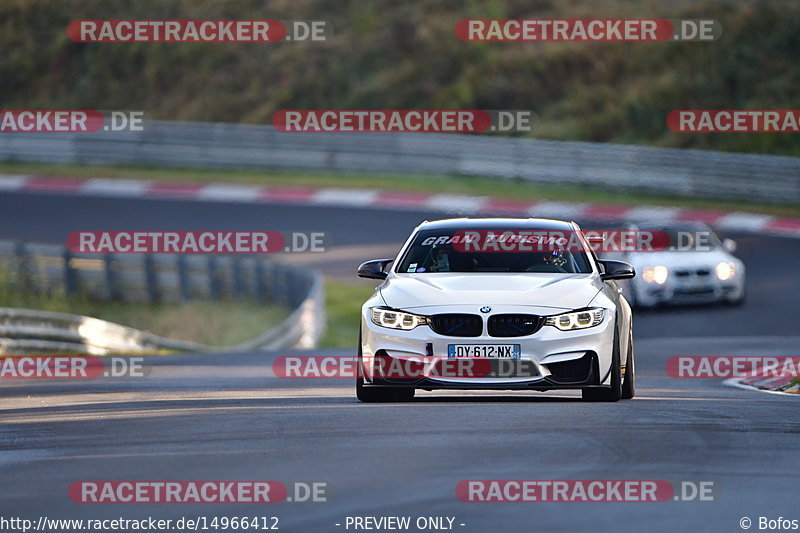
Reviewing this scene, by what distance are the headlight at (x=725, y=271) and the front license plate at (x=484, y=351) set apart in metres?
→ 13.1

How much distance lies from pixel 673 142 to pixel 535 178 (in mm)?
6347

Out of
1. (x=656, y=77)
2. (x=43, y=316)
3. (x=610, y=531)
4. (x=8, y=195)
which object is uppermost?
(x=656, y=77)

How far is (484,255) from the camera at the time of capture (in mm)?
12172

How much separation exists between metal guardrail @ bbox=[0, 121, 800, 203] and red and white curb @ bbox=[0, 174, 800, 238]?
108cm

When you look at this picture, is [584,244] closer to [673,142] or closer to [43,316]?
[43,316]

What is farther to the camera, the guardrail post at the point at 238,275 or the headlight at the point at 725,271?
the guardrail post at the point at 238,275

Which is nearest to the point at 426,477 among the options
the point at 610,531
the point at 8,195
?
the point at 610,531

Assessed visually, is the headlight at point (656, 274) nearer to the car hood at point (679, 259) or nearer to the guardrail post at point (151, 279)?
the car hood at point (679, 259)

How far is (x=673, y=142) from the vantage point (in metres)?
40.5

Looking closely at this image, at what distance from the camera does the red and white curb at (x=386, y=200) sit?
3142 centimetres

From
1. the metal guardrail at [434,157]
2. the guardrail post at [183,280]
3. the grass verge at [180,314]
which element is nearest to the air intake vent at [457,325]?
the grass verge at [180,314]

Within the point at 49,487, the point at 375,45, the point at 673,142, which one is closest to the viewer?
the point at 49,487

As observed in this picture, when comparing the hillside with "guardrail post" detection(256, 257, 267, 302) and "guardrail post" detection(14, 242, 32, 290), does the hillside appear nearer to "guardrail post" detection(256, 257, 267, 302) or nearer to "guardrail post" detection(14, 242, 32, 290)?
"guardrail post" detection(256, 257, 267, 302)

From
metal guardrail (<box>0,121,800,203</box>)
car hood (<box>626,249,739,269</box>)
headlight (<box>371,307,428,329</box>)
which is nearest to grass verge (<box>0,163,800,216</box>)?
metal guardrail (<box>0,121,800,203</box>)
